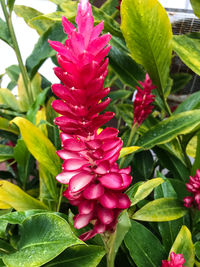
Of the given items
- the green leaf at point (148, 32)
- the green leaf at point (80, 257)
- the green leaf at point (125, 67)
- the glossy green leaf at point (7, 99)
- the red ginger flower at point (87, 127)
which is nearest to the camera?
the red ginger flower at point (87, 127)

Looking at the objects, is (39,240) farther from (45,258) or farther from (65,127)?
(65,127)

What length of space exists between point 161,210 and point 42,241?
26cm

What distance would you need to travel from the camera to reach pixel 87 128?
0.28 m

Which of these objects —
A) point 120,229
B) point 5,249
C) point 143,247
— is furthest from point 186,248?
point 5,249

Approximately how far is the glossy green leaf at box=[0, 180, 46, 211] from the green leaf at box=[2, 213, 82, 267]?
0.40ft

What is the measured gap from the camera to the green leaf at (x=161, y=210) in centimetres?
51

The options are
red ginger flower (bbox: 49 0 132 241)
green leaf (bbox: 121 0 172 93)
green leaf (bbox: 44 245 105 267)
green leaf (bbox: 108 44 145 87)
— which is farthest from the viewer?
green leaf (bbox: 108 44 145 87)

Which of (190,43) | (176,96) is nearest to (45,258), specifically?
(190,43)

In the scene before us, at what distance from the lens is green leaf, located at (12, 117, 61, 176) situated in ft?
1.71

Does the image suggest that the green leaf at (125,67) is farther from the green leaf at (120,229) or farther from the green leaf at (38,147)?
the green leaf at (120,229)

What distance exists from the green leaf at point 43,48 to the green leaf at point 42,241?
47 cm

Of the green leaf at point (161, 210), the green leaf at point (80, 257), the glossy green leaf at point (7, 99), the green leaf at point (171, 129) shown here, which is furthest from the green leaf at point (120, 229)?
the glossy green leaf at point (7, 99)

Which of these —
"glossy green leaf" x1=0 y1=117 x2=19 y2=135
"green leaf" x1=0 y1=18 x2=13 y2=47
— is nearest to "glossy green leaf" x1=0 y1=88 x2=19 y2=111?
"glossy green leaf" x1=0 y1=117 x2=19 y2=135

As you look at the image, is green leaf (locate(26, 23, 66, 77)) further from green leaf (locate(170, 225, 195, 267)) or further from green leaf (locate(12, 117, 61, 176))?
green leaf (locate(170, 225, 195, 267))
